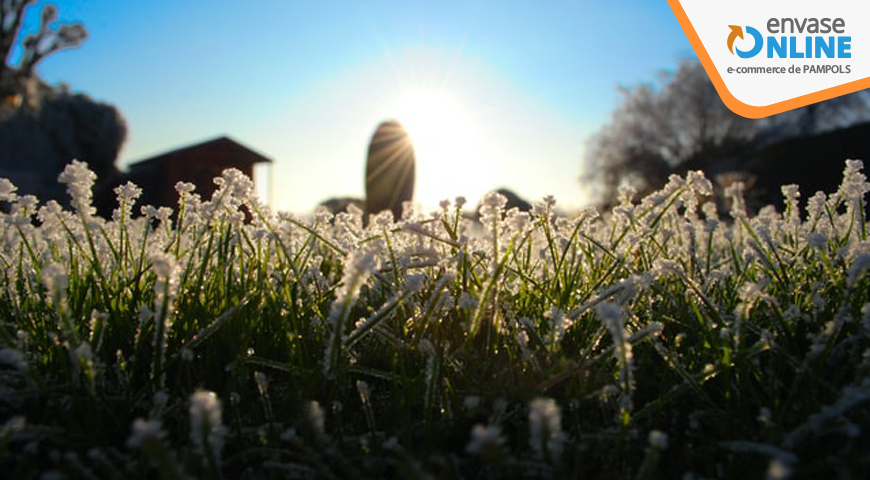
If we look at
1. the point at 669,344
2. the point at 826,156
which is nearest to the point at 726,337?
the point at 669,344

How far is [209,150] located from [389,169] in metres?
10.2

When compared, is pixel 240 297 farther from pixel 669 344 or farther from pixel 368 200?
pixel 368 200

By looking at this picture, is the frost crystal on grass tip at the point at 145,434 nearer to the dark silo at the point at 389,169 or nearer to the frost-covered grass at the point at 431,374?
the frost-covered grass at the point at 431,374

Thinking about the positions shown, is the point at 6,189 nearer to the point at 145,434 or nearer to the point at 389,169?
the point at 145,434

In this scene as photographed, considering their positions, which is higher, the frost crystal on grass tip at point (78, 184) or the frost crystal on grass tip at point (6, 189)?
the frost crystal on grass tip at point (6, 189)

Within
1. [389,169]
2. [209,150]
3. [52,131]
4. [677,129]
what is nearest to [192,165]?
[209,150]

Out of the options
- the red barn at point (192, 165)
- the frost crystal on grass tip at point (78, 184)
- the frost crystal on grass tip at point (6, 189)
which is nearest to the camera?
the frost crystal on grass tip at point (78, 184)

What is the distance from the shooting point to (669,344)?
4.87 ft

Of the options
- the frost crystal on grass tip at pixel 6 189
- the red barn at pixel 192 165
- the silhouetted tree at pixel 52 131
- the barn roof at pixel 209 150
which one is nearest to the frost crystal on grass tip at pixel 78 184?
the frost crystal on grass tip at pixel 6 189

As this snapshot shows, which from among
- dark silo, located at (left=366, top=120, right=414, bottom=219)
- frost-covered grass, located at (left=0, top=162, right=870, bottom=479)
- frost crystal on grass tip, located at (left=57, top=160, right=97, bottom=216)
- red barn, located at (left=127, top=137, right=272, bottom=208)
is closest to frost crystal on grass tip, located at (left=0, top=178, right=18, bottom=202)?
frost-covered grass, located at (left=0, top=162, right=870, bottom=479)

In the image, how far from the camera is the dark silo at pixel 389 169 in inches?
463

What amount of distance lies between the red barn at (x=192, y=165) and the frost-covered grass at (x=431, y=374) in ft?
55.8

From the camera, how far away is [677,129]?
121 ft

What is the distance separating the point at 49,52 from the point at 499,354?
32.0 m
